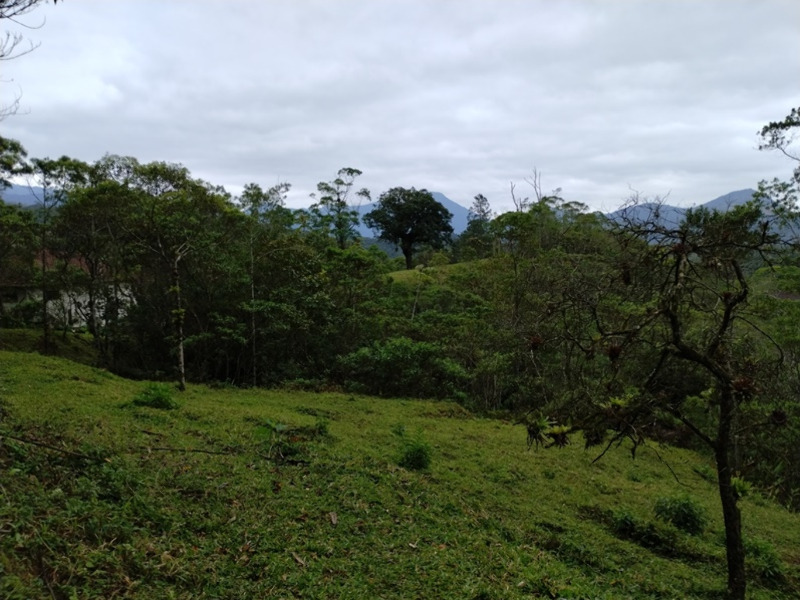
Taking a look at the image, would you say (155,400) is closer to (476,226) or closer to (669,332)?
(669,332)

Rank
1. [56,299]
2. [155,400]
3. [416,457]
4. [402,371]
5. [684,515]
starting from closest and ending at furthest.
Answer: [684,515] < [416,457] < [155,400] < [402,371] < [56,299]

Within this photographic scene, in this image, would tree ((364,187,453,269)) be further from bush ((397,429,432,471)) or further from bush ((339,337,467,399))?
bush ((397,429,432,471))

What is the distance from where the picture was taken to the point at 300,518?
4551 millimetres

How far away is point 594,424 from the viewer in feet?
13.2

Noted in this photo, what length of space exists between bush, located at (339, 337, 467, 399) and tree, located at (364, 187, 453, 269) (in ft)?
74.0

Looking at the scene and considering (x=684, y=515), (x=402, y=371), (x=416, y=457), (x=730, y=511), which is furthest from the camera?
(x=402, y=371)

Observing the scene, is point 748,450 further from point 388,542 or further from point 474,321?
point 388,542

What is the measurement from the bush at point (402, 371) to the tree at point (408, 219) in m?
22.6

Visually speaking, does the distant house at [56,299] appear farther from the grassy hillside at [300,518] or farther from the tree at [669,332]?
the tree at [669,332]

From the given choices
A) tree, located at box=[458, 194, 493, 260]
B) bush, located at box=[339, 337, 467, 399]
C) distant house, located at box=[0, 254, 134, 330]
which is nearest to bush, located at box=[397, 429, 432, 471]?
bush, located at box=[339, 337, 467, 399]

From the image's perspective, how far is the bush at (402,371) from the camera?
14570 millimetres

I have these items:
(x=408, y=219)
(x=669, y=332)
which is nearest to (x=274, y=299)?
(x=669, y=332)

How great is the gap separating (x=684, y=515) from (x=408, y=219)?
105ft

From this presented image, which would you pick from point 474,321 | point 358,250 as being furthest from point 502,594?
point 358,250
